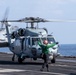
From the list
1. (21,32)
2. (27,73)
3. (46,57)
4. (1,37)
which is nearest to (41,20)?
(21,32)

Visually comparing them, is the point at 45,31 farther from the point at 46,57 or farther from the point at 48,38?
the point at 46,57

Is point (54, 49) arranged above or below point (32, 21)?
below

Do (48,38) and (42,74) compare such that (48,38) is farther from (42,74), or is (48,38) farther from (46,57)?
(42,74)

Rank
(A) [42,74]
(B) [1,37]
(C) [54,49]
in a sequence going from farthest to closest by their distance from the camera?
(B) [1,37] < (C) [54,49] < (A) [42,74]

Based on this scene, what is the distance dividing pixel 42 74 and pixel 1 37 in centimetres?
4552

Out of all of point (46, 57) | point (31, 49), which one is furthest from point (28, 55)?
point (46, 57)

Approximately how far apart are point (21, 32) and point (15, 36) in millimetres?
1066

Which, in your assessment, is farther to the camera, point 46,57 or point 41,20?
point 41,20

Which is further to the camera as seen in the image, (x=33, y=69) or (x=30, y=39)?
(x=30, y=39)

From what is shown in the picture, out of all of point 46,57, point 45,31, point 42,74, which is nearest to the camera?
point 42,74

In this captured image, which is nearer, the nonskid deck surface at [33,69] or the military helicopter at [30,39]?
the nonskid deck surface at [33,69]

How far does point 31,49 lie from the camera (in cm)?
2842

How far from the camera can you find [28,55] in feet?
95.2

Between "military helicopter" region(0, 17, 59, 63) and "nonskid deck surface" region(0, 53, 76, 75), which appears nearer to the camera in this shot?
"nonskid deck surface" region(0, 53, 76, 75)
